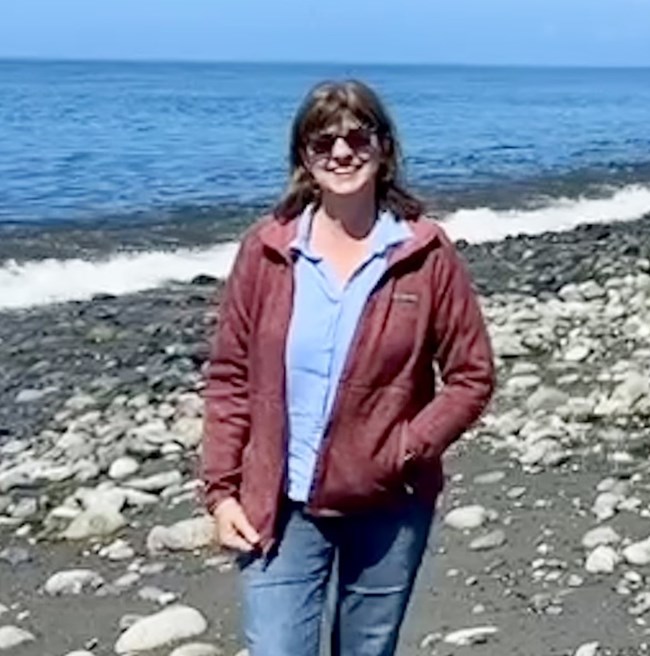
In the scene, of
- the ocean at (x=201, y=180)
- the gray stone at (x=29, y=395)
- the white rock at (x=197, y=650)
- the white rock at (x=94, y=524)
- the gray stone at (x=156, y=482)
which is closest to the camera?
the white rock at (x=197, y=650)

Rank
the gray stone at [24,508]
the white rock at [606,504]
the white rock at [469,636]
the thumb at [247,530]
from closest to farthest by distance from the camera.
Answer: the thumb at [247,530] → the white rock at [469,636] → the white rock at [606,504] → the gray stone at [24,508]

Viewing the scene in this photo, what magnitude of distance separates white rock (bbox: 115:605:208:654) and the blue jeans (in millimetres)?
2245

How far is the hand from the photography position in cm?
419

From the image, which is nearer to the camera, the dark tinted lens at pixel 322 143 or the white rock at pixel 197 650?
the dark tinted lens at pixel 322 143

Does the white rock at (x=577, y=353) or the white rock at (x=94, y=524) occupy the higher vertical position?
the white rock at (x=577, y=353)

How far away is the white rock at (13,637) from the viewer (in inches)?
268

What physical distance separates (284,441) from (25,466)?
595cm

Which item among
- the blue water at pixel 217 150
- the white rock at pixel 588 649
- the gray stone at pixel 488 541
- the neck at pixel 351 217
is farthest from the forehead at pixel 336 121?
the blue water at pixel 217 150

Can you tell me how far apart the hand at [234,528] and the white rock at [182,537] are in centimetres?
359

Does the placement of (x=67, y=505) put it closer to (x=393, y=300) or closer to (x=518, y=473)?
(x=518, y=473)

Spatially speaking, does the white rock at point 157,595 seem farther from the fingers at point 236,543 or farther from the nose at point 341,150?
the nose at point 341,150

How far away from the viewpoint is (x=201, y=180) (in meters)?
34.6

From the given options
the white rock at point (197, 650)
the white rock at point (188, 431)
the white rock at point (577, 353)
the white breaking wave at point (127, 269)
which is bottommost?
the white breaking wave at point (127, 269)

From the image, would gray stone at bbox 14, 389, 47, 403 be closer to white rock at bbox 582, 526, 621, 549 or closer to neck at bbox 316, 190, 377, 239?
white rock at bbox 582, 526, 621, 549
